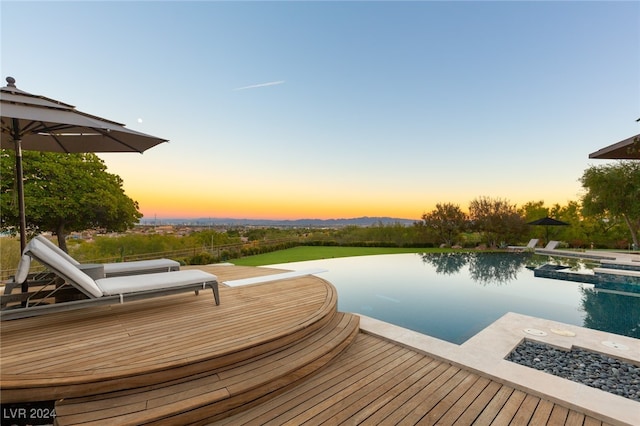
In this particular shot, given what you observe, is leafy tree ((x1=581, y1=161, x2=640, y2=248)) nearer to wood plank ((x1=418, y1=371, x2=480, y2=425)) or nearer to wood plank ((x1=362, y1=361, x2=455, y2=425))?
wood plank ((x1=418, y1=371, x2=480, y2=425))

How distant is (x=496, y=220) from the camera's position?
1859 cm

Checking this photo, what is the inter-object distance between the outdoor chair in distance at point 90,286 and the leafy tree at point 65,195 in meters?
9.24

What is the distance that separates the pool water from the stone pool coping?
0.91 m

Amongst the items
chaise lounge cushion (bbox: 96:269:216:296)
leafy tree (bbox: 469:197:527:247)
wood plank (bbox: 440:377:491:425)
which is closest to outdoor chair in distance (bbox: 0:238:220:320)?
chaise lounge cushion (bbox: 96:269:216:296)

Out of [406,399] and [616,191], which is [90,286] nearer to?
[406,399]

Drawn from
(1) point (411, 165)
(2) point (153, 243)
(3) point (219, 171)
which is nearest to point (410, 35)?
(1) point (411, 165)

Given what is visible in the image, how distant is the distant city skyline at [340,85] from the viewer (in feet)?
26.7

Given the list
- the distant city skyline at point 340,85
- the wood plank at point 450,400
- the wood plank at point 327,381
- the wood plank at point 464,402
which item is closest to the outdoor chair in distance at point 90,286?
the wood plank at point 327,381

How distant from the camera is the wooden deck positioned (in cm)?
186

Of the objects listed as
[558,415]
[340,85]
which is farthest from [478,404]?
[340,85]

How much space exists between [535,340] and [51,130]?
743 cm

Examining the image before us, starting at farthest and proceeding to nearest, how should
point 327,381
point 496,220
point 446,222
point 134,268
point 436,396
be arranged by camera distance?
point 446,222 < point 496,220 < point 134,268 < point 327,381 < point 436,396

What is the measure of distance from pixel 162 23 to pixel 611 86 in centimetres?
1711

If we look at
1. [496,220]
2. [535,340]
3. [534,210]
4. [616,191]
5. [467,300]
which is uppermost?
[616,191]
